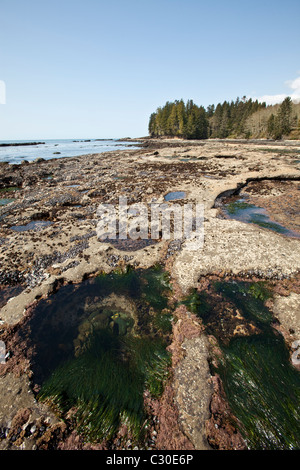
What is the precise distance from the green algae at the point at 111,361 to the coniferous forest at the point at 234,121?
114958mm

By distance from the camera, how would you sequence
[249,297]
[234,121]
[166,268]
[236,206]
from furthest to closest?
1. [234,121]
2. [236,206]
3. [166,268]
4. [249,297]

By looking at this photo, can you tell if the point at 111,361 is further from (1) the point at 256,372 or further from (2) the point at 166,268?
(2) the point at 166,268

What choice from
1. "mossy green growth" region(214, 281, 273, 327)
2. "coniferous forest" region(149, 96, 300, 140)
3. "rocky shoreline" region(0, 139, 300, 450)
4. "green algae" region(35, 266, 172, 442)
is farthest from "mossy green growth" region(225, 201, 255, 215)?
"coniferous forest" region(149, 96, 300, 140)

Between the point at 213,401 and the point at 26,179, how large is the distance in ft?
145

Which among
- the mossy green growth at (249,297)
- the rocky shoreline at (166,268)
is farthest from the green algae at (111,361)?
the mossy green growth at (249,297)

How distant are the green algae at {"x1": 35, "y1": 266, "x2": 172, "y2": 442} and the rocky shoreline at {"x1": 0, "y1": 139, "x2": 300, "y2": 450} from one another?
0.40 m

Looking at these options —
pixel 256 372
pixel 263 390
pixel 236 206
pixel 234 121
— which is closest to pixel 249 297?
pixel 256 372

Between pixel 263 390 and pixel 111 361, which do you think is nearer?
pixel 263 390

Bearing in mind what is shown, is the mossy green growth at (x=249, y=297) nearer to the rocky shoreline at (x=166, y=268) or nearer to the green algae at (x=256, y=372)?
the green algae at (x=256, y=372)

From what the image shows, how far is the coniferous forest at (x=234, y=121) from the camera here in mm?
92438

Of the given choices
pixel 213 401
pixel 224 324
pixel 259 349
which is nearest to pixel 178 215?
pixel 224 324

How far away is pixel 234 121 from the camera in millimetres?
120500

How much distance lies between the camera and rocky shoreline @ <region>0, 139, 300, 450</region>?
5.52 meters

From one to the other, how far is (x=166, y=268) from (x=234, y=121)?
141 m
